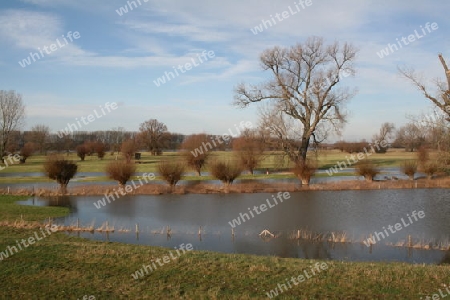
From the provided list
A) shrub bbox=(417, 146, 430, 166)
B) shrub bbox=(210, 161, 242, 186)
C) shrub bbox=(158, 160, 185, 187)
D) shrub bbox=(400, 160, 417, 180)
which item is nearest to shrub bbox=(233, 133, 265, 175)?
shrub bbox=(210, 161, 242, 186)

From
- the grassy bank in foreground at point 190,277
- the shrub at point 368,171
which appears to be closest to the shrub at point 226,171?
the shrub at point 368,171

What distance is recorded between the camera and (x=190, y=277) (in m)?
11.3

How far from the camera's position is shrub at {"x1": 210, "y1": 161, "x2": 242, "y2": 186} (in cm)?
4025

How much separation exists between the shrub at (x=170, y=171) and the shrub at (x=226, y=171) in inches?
136

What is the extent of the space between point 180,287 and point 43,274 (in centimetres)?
427

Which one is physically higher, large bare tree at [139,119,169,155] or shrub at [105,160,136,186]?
large bare tree at [139,119,169,155]

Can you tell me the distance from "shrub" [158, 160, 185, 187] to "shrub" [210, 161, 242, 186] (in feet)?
11.3

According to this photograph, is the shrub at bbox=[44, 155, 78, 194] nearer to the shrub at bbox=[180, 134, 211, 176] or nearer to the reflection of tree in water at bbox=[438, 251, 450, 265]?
the shrub at bbox=[180, 134, 211, 176]

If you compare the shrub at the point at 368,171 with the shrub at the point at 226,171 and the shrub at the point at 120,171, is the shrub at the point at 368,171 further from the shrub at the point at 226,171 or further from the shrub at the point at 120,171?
the shrub at the point at 120,171

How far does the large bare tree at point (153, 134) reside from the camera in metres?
109

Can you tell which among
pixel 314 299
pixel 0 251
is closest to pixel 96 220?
pixel 0 251

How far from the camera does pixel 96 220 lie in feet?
82.4

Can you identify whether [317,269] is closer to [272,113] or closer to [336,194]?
[336,194]

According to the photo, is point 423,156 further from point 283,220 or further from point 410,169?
point 283,220
